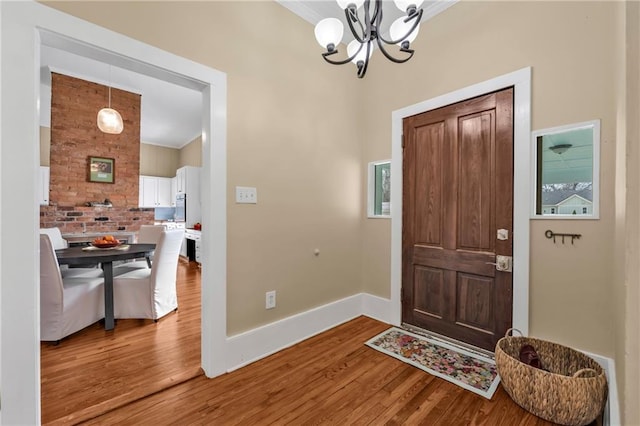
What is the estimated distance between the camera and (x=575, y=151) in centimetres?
181

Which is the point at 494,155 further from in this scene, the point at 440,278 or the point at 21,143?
the point at 21,143

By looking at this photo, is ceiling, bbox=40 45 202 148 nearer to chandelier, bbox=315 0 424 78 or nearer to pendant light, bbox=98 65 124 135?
pendant light, bbox=98 65 124 135

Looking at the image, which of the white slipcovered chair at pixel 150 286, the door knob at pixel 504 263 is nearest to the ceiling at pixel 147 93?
the white slipcovered chair at pixel 150 286

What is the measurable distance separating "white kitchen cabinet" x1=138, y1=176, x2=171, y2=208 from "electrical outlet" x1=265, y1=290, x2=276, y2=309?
6308 millimetres

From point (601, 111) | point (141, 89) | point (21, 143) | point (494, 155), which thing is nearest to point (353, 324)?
point (494, 155)

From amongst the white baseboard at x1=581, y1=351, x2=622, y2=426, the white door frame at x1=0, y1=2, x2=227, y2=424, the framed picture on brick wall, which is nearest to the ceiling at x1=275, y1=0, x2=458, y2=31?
the white door frame at x1=0, y1=2, x2=227, y2=424

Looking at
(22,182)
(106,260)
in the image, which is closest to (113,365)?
(106,260)

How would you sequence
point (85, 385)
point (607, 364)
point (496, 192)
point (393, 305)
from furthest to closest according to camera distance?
point (393, 305), point (496, 192), point (85, 385), point (607, 364)

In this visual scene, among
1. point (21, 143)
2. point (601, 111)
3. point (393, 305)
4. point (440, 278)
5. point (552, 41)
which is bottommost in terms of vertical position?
point (393, 305)

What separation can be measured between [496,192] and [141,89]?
5.01m

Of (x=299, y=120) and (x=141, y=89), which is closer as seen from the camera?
(x=299, y=120)

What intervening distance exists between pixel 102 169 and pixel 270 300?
12.3ft

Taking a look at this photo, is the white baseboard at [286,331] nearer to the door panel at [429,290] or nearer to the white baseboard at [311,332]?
the white baseboard at [311,332]

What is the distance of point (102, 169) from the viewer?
4137 mm
